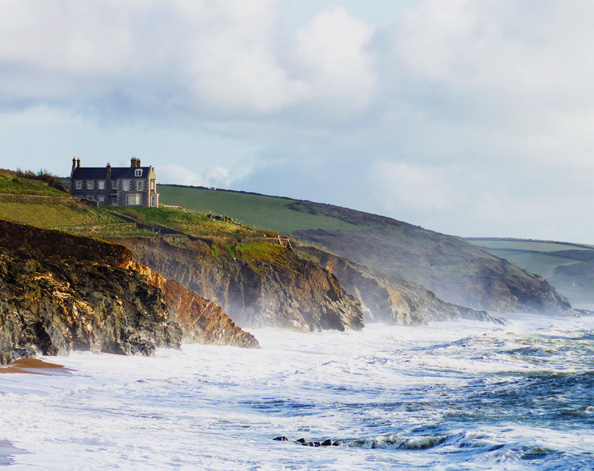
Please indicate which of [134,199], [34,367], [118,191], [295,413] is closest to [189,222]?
[134,199]

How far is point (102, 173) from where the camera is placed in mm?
94938

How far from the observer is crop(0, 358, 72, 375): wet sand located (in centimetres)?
2872

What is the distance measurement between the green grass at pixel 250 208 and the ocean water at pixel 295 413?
96226 mm

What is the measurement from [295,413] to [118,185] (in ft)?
238

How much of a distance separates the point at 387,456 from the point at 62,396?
11.9m

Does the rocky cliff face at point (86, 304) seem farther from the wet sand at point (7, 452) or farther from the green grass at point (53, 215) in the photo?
the green grass at point (53, 215)

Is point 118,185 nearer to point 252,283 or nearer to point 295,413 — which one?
point 252,283

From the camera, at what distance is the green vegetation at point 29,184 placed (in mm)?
84062

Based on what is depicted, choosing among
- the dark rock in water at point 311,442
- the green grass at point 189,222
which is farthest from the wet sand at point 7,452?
the green grass at point 189,222

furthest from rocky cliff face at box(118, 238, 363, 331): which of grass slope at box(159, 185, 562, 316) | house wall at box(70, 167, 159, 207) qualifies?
grass slope at box(159, 185, 562, 316)

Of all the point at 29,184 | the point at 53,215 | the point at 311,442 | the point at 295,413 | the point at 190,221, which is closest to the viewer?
the point at 311,442

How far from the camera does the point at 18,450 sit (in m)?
17.5

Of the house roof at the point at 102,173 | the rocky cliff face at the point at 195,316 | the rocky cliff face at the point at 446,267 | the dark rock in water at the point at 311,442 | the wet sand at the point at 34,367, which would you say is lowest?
the dark rock in water at the point at 311,442

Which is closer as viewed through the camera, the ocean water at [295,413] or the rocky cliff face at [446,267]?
the ocean water at [295,413]
